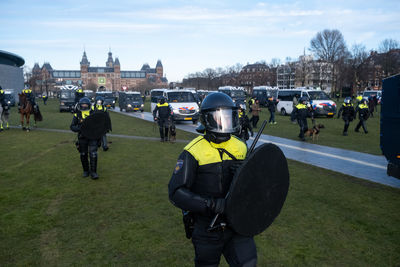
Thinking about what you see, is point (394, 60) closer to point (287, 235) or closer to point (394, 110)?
point (394, 110)

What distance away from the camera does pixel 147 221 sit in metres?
4.79

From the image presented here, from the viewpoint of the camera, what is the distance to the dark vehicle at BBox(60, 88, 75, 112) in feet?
96.2

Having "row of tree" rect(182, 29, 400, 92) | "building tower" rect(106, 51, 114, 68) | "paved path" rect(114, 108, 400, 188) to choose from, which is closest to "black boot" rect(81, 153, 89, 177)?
"paved path" rect(114, 108, 400, 188)

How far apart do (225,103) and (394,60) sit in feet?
211

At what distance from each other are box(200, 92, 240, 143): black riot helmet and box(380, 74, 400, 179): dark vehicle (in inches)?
198

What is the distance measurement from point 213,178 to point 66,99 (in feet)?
99.3

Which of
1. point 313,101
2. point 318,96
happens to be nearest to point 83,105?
point 313,101

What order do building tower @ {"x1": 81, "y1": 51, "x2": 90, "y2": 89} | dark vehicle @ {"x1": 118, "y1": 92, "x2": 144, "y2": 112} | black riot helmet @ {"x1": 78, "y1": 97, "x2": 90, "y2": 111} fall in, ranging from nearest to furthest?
black riot helmet @ {"x1": 78, "y1": 97, "x2": 90, "y2": 111}
dark vehicle @ {"x1": 118, "y1": 92, "x2": 144, "y2": 112}
building tower @ {"x1": 81, "y1": 51, "x2": 90, "y2": 89}

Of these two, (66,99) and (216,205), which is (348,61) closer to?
(66,99)

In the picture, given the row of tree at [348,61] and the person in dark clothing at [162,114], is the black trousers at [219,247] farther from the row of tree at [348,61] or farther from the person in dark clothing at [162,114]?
the row of tree at [348,61]

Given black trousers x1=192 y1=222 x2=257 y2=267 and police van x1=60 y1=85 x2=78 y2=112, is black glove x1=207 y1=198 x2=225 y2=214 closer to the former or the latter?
black trousers x1=192 y1=222 x2=257 y2=267

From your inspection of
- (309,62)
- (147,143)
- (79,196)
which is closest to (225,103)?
(79,196)

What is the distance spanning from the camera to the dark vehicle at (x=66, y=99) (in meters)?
29.3

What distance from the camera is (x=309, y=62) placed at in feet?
214
